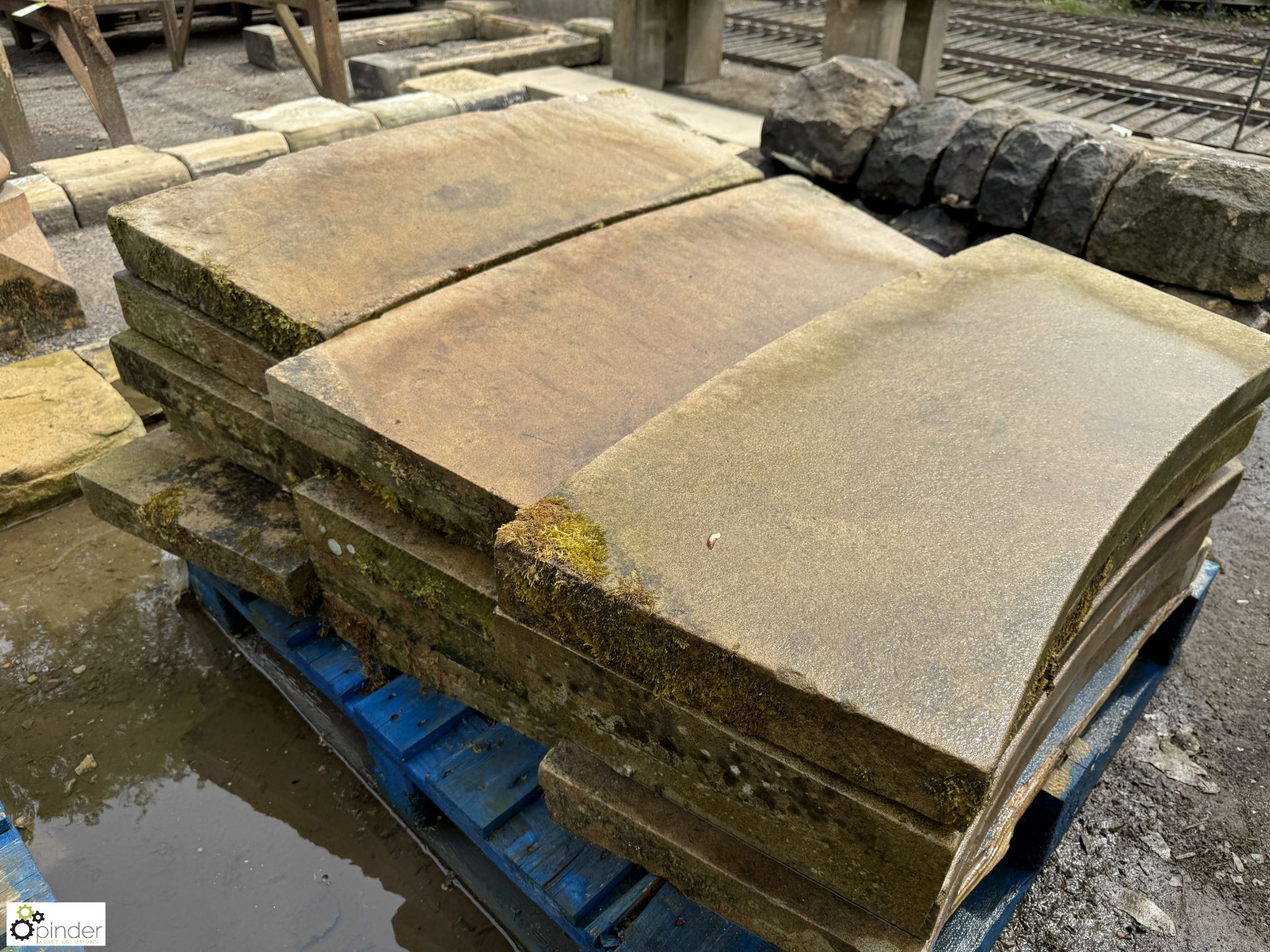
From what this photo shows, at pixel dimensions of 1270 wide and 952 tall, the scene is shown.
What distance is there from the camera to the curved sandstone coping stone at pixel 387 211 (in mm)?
2170

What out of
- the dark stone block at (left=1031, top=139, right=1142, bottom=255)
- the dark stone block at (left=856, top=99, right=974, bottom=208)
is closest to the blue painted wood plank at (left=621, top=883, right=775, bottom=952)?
the dark stone block at (left=1031, top=139, right=1142, bottom=255)

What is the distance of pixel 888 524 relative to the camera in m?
1.44

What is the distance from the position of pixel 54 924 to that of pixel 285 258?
1564 mm

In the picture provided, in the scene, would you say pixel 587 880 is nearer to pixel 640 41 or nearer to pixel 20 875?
pixel 20 875

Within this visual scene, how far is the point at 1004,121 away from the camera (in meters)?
3.95

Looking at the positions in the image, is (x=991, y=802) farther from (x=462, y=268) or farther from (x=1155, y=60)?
(x=1155, y=60)

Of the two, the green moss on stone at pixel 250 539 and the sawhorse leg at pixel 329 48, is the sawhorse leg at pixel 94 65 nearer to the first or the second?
the sawhorse leg at pixel 329 48

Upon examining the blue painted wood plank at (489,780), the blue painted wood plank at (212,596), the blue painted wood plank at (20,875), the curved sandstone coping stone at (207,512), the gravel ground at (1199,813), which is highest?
the curved sandstone coping stone at (207,512)

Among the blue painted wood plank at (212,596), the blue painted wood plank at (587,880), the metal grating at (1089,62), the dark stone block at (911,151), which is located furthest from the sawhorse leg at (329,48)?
the blue painted wood plank at (587,880)

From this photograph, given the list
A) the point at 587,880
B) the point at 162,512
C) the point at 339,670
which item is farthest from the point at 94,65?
the point at 587,880

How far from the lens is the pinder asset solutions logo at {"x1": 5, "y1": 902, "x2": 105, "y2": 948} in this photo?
1609 millimetres

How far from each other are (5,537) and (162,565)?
669 mm

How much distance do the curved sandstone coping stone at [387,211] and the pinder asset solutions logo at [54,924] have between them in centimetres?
124

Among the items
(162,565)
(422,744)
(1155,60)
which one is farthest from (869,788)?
(1155,60)
